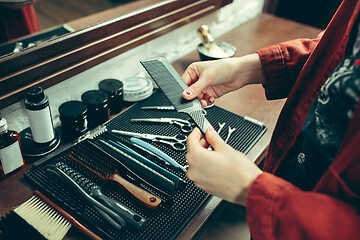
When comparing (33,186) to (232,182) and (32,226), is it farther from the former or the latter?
(232,182)

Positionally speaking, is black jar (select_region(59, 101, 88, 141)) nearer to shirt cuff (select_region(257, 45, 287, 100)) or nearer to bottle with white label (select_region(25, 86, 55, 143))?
bottle with white label (select_region(25, 86, 55, 143))

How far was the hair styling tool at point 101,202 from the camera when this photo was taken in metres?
0.68

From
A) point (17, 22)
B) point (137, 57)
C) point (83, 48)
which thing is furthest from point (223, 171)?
point (17, 22)

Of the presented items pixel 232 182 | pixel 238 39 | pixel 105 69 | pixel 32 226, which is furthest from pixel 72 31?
pixel 238 39

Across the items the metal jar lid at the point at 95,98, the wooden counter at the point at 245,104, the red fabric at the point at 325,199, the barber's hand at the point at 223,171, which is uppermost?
the red fabric at the point at 325,199

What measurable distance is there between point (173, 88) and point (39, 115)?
351 mm

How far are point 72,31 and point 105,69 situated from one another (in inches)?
7.4

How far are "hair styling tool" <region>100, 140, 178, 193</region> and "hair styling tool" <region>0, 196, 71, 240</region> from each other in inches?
7.8

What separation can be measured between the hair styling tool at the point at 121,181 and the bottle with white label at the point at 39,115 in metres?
0.11

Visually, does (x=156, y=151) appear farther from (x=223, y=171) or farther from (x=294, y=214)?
(x=294, y=214)

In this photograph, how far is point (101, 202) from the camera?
71cm

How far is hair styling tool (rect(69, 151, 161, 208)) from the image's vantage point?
0.72 m

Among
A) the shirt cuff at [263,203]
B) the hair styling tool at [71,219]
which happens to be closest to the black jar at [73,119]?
the hair styling tool at [71,219]

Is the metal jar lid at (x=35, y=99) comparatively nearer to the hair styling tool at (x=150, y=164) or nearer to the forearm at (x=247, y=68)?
the hair styling tool at (x=150, y=164)
